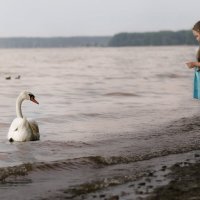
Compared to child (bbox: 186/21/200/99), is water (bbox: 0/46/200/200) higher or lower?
lower

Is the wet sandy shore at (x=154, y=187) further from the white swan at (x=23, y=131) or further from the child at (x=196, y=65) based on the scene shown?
the white swan at (x=23, y=131)

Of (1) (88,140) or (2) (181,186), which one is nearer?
(2) (181,186)

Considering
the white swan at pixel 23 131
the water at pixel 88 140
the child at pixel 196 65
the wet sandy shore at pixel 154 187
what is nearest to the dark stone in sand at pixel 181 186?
the wet sandy shore at pixel 154 187

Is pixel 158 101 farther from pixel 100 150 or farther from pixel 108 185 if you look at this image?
pixel 108 185

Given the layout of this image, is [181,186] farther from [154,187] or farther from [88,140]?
[88,140]

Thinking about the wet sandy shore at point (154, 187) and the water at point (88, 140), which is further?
the water at point (88, 140)

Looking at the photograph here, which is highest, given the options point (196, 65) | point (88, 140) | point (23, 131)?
point (196, 65)

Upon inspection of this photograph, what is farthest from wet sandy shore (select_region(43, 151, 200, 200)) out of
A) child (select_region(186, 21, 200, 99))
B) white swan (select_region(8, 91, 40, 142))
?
white swan (select_region(8, 91, 40, 142))

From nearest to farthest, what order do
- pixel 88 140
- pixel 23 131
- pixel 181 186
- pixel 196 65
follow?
1. pixel 181 186
2. pixel 196 65
3. pixel 23 131
4. pixel 88 140

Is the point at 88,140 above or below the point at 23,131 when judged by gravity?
below

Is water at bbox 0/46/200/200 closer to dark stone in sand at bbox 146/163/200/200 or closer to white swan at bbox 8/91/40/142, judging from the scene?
white swan at bbox 8/91/40/142

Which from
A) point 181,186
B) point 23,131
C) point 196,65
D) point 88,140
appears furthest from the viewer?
point 88,140

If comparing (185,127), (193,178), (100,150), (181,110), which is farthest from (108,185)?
(181,110)

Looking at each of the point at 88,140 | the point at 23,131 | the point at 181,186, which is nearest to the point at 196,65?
the point at 181,186
